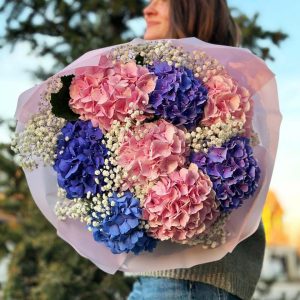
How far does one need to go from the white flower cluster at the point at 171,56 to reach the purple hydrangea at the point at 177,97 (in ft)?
0.09

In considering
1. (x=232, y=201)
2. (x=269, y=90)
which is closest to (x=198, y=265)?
(x=232, y=201)

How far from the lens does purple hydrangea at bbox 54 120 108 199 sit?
1229mm

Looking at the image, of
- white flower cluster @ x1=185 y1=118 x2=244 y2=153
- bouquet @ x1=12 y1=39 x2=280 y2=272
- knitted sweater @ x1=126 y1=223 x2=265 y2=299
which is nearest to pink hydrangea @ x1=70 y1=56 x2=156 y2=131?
bouquet @ x1=12 y1=39 x2=280 y2=272

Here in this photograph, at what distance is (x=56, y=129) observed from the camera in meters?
1.29

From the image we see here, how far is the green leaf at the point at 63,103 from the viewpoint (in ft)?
4.17

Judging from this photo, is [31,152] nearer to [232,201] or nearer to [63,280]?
[232,201]

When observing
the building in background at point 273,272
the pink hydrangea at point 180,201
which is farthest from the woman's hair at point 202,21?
the building in background at point 273,272

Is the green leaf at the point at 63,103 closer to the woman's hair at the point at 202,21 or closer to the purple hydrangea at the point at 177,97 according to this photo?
the purple hydrangea at the point at 177,97

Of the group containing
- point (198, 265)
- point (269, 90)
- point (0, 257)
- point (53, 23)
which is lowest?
point (0, 257)

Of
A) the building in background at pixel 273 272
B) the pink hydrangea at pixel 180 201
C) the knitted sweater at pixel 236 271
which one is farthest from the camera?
the building in background at pixel 273 272

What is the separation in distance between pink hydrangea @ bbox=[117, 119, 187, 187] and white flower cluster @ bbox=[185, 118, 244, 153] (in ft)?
0.09

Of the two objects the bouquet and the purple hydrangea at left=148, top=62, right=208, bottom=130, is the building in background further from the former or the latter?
the purple hydrangea at left=148, top=62, right=208, bottom=130

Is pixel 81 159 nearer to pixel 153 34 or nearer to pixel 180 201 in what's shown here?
pixel 180 201

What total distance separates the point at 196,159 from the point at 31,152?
36 centimetres
